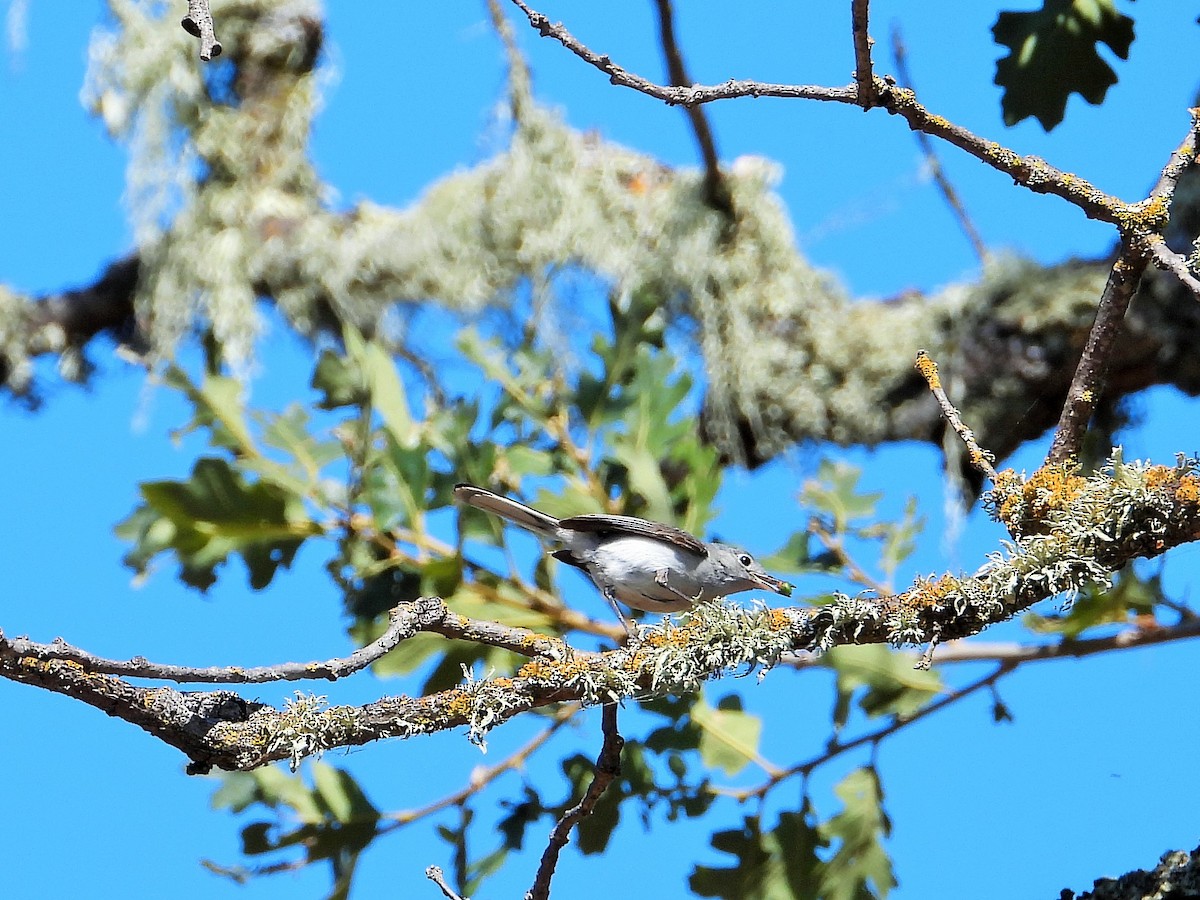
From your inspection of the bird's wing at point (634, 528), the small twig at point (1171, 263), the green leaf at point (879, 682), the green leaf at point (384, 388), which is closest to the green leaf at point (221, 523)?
the green leaf at point (384, 388)

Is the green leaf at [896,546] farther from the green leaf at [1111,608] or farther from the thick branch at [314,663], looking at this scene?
the thick branch at [314,663]

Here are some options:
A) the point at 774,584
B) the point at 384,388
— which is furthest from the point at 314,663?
the point at 384,388

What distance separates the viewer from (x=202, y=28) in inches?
66.9

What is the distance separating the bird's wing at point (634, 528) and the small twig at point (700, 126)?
5.61 ft

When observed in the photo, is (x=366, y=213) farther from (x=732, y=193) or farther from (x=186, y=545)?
(x=186, y=545)

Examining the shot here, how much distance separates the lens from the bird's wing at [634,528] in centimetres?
291

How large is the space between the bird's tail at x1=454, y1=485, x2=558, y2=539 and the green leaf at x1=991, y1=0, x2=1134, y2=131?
144 centimetres

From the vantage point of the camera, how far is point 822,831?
3.23 meters

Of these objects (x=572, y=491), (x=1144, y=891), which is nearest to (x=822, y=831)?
(x=572, y=491)

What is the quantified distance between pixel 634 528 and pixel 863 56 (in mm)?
1247

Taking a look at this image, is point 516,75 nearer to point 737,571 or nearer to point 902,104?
point 737,571

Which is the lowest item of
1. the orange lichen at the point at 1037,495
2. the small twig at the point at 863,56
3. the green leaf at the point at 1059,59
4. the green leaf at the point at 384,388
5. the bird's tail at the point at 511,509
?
the orange lichen at the point at 1037,495

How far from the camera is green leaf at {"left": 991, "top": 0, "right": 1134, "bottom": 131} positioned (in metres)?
3.05

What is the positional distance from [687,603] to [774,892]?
836mm
